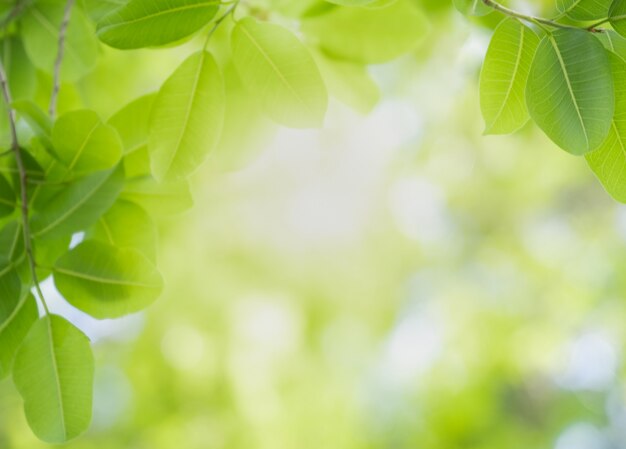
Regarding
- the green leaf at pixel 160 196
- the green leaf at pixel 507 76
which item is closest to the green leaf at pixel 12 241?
the green leaf at pixel 160 196

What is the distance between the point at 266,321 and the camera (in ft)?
12.4

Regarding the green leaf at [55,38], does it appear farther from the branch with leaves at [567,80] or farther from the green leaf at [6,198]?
the branch with leaves at [567,80]

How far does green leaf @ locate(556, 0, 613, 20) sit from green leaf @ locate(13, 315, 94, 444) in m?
0.53

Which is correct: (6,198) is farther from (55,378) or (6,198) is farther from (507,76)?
(507,76)

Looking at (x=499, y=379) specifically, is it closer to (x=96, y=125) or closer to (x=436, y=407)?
(x=436, y=407)

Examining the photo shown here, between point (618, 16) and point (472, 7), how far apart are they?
0.39 feet

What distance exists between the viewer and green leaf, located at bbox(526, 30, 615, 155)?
554 mm

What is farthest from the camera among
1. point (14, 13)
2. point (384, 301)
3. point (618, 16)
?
point (384, 301)

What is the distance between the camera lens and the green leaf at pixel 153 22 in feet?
2.08

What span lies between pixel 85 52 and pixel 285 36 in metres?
0.37

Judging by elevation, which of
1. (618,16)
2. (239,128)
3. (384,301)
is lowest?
(384,301)

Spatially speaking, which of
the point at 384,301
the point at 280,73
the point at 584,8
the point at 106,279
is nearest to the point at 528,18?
the point at 584,8

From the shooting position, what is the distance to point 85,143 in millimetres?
729

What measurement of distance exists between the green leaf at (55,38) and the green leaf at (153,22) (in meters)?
0.34
